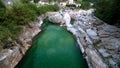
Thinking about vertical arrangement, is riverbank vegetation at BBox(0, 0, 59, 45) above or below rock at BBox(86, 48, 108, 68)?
above

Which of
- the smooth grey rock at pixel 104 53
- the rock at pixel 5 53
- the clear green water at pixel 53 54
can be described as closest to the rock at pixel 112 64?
the smooth grey rock at pixel 104 53

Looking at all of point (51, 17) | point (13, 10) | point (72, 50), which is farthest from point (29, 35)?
point (51, 17)

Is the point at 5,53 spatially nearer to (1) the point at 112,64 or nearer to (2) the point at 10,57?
(2) the point at 10,57

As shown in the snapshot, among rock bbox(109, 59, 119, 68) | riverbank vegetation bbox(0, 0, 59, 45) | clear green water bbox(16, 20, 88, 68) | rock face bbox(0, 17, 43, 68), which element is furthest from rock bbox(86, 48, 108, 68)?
riverbank vegetation bbox(0, 0, 59, 45)

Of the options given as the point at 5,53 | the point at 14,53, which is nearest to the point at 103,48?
the point at 14,53

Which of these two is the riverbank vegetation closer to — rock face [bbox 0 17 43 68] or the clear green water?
rock face [bbox 0 17 43 68]

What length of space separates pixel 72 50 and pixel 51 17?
14.7m

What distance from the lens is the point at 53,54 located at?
15406 mm

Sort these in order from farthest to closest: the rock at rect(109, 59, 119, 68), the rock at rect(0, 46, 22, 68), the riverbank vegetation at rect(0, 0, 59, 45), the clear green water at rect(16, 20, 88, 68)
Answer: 1. the riverbank vegetation at rect(0, 0, 59, 45)
2. the clear green water at rect(16, 20, 88, 68)
3. the rock at rect(0, 46, 22, 68)
4. the rock at rect(109, 59, 119, 68)

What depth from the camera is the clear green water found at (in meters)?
13.7

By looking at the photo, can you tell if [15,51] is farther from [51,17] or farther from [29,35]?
[51,17]

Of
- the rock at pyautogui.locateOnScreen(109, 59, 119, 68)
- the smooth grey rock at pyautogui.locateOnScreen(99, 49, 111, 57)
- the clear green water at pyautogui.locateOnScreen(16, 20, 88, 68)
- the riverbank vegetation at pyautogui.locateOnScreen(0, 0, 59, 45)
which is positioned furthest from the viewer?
the riverbank vegetation at pyautogui.locateOnScreen(0, 0, 59, 45)

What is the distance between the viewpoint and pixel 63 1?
5606 cm

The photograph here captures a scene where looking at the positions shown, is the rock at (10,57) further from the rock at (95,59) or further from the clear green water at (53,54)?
the rock at (95,59)
